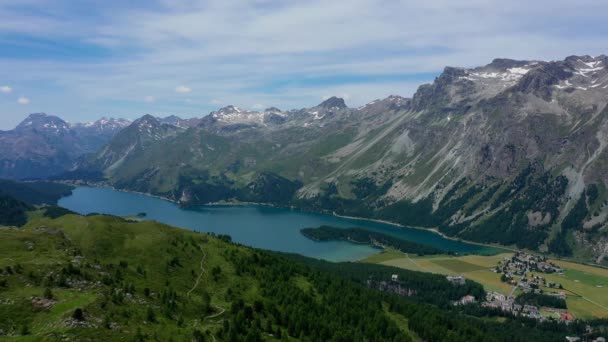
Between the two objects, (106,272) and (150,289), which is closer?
(106,272)

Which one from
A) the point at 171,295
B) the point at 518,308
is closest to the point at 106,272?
the point at 171,295

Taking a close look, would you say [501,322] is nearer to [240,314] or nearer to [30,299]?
[240,314]

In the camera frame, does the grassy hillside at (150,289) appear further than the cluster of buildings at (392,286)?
No

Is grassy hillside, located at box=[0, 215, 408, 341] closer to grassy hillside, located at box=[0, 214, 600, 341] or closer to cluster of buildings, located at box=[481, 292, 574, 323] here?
grassy hillside, located at box=[0, 214, 600, 341]

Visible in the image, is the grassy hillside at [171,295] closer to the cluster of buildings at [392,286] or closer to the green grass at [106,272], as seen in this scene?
the green grass at [106,272]

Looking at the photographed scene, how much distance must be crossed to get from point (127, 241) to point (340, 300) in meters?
49.2

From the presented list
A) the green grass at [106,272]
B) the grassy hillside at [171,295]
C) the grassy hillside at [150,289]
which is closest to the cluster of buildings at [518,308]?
the grassy hillside at [171,295]

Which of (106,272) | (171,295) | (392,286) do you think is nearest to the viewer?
(171,295)

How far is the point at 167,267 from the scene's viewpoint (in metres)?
95.8

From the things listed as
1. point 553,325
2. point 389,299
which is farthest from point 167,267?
point 553,325

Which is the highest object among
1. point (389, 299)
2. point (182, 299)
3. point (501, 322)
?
point (182, 299)

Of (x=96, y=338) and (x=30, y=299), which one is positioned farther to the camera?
(x=30, y=299)

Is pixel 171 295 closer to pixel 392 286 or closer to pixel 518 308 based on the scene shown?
pixel 392 286

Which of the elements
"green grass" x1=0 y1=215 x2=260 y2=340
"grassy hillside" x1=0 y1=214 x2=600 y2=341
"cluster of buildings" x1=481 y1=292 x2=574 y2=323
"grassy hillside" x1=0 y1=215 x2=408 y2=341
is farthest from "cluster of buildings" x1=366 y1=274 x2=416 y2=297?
"green grass" x1=0 y1=215 x2=260 y2=340
